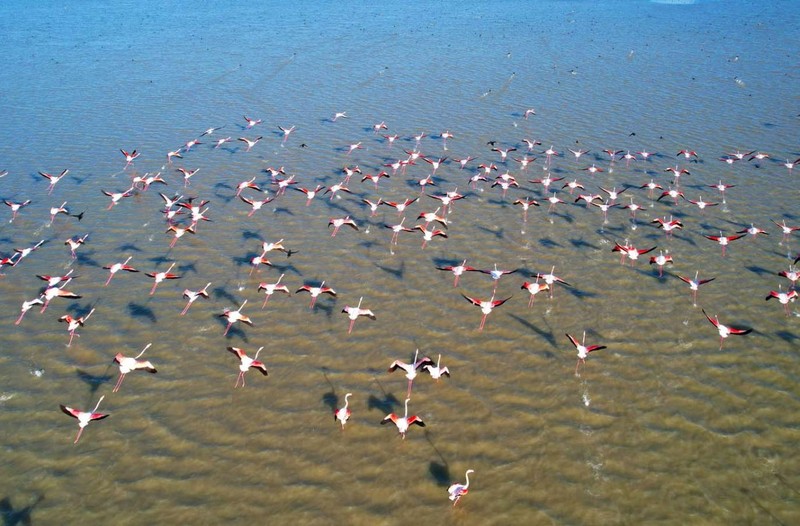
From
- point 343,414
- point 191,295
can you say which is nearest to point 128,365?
point 191,295

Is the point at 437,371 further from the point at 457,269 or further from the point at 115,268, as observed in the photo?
the point at 115,268

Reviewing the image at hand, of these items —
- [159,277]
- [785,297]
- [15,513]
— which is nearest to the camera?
[15,513]

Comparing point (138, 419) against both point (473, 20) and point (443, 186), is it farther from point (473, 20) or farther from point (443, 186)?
point (473, 20)

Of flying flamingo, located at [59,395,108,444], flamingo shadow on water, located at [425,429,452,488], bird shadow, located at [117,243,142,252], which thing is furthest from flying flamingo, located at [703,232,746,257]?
bird shadow, located at [117,243,142,252]

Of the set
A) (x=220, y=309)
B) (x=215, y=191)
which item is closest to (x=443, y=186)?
(x=215, y=191)

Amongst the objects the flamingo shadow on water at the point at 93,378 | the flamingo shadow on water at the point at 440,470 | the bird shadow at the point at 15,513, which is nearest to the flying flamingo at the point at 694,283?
the flamingo shadow on water at the point at 440,470

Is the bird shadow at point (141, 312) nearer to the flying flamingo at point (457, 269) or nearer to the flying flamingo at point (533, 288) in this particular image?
the flying flamingo at point (457, 269)
